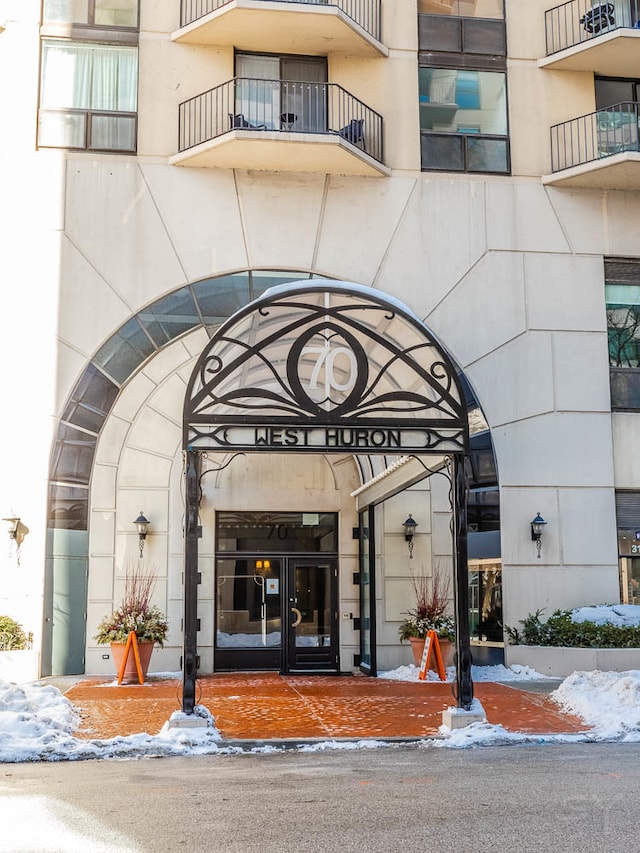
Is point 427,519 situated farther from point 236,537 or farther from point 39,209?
point 39,209

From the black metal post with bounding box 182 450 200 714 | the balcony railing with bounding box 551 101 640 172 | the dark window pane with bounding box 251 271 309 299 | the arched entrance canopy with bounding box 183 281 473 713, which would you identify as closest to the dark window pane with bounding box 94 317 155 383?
the dark window pane with bounding box 251 271 309 299

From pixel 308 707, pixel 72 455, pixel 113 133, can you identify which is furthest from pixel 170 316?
pixel 308 707

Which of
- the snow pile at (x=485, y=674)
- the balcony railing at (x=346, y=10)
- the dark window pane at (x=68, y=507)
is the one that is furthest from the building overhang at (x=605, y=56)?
the dark window pane at (x=68, y=507)

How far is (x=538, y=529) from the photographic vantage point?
18734 millimetres

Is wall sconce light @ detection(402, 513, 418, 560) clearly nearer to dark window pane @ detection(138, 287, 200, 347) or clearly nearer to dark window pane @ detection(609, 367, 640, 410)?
dark window pane @ detection(609, 367, 640, 410)

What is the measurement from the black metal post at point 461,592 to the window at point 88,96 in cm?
1057

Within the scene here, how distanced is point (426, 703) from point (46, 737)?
232 inches

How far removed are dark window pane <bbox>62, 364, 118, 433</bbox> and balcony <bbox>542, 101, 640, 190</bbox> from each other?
9777 millimetres

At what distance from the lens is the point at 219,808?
792cm

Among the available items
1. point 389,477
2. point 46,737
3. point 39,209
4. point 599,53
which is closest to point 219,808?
point 46,737

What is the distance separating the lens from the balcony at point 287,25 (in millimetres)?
18375

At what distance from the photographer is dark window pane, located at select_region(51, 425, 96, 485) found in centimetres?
1814

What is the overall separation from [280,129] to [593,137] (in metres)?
6.52

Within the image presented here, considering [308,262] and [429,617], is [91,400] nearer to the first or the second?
[308,262]
